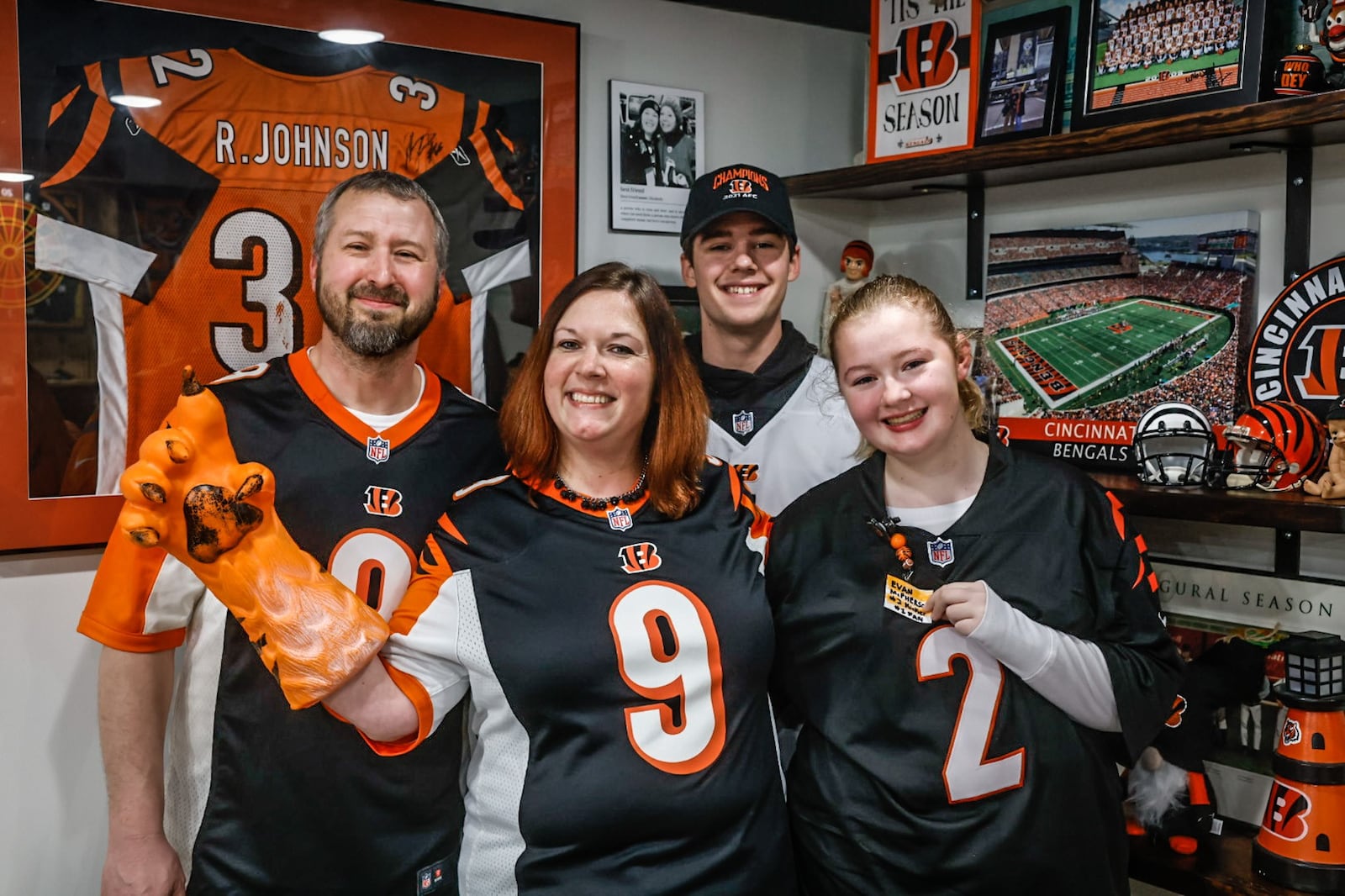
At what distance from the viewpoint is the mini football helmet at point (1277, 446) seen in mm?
2039

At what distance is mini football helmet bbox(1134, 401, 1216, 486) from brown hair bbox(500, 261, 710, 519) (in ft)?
3.20

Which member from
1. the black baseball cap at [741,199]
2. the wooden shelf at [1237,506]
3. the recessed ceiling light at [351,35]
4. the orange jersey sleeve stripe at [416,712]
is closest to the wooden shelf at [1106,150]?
the black baseball cap at [741,199]

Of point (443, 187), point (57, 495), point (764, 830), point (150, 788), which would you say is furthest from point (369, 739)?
point (443, 187)

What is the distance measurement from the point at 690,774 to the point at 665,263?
1.59 meters

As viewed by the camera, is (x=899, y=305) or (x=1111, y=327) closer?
(x=899, y=305)

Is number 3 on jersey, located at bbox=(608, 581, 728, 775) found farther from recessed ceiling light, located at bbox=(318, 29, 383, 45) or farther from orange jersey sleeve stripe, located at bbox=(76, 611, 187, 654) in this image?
recessed ceiling light, located at bbox=(318, 29, 383, 45)

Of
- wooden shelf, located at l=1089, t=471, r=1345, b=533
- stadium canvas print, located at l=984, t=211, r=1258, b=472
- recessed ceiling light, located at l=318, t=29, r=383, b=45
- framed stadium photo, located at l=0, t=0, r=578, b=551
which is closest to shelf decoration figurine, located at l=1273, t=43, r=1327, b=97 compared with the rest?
stadium canvas print, located at l=984, t=211, r=1258, b=472

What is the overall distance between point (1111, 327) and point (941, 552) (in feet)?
3.68

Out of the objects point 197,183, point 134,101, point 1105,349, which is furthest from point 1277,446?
point 134,101

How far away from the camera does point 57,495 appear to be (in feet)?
6.84

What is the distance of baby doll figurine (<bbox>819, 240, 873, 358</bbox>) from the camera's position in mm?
2949

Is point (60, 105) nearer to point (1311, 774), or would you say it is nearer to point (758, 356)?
point (758, 356)

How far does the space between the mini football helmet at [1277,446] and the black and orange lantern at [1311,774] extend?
298 mm

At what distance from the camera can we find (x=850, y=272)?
296cm
